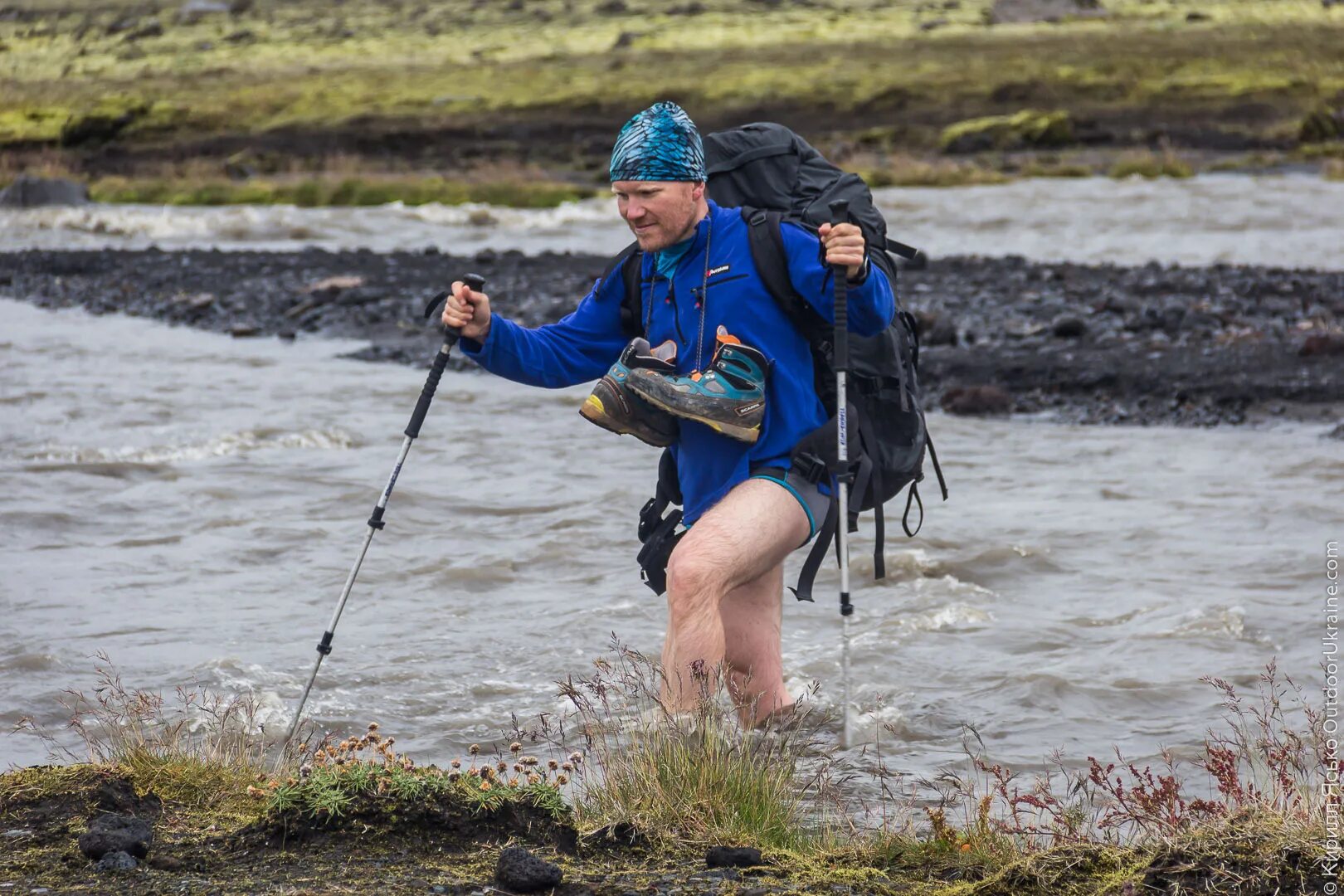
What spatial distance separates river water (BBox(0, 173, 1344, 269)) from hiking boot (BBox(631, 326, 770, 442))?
72.9 ft

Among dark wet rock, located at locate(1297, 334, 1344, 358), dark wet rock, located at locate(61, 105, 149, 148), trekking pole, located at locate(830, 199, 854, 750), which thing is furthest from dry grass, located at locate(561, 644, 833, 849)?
dark wet rock, located at locate(61, 105, 149, 148)

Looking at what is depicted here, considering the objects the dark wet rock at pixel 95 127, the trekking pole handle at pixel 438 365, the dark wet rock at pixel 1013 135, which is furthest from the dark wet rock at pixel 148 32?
the trekking pole handle at pixel 438 365

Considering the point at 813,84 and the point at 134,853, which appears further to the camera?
the point at 813,84

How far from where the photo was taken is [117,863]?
4.57 meters

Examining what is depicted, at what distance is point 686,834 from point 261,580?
5957 millimetres

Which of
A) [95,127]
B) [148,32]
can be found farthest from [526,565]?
[148,32]

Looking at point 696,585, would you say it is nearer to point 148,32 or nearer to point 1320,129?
point 1320,129

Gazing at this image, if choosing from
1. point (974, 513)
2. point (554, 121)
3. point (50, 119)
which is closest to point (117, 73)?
point (50, 119)

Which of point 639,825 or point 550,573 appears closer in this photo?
point 639,825

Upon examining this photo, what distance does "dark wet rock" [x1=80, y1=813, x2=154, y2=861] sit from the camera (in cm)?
462

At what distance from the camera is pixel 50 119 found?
78750 millimetres

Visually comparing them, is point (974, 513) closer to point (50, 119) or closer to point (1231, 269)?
point (1231, 269)

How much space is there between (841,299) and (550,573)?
5.46m

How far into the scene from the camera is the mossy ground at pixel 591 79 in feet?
239
